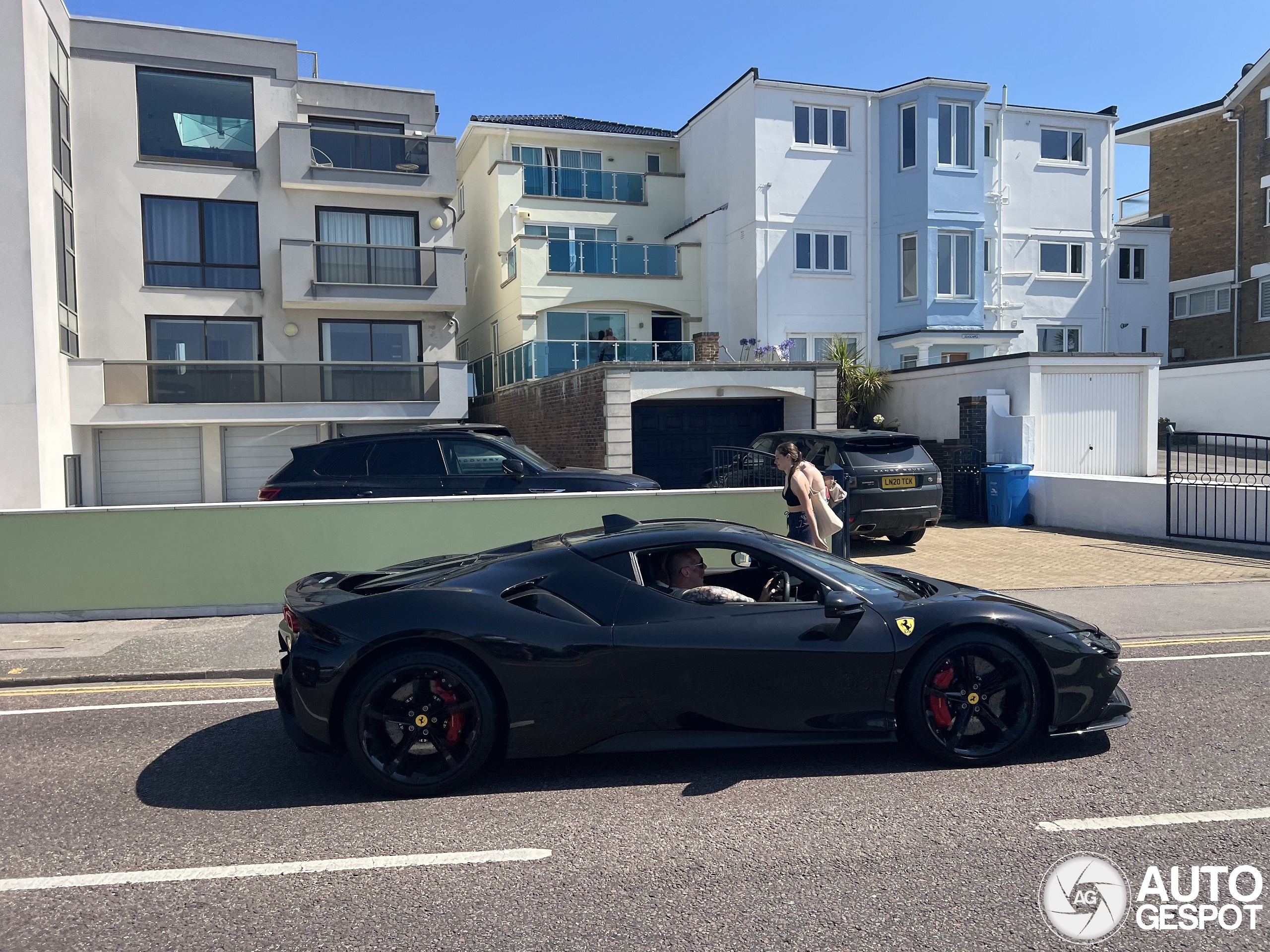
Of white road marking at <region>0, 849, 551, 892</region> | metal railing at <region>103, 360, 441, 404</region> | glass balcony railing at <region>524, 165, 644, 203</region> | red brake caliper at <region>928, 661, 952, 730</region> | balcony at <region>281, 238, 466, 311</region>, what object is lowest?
white road marking at <region>0, 849, 551, 892</region>

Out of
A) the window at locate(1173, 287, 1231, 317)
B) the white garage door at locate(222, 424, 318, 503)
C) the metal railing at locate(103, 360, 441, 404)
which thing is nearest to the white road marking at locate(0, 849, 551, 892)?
the metal railing at locate(103, 360, 441, 404)

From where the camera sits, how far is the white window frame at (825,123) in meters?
26.3

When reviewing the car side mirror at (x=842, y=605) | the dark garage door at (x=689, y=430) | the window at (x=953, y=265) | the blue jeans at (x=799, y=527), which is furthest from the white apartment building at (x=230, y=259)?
the car side mirror at (x=842, y=605)

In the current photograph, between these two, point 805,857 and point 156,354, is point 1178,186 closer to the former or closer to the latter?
point 156,354

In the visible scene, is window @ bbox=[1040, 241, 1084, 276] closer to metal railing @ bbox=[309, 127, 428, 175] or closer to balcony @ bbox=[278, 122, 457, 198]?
balcony @ bbox=[278, 122, 457, 198]

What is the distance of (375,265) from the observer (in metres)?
23.4

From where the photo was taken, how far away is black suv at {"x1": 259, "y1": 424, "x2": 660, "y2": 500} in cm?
1098

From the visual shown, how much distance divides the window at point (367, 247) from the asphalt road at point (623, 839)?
734 inches

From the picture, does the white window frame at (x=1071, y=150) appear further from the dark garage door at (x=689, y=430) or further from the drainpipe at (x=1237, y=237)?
the dark garage door at (x=689, y=430)

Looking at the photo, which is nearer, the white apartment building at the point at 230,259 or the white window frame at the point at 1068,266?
the white apartment building at the point at 230,259

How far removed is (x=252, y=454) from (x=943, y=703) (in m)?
20.6

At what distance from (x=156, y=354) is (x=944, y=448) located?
59.3 feet

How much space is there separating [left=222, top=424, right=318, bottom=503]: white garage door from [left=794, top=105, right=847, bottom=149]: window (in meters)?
15.7

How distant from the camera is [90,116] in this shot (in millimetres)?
21344
